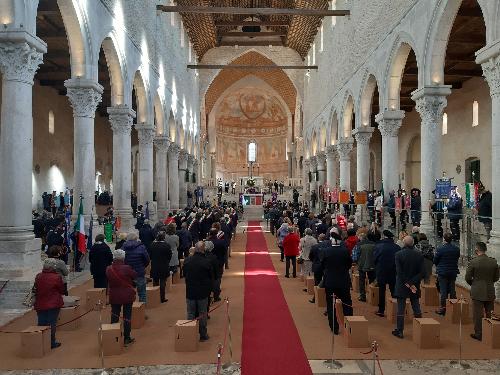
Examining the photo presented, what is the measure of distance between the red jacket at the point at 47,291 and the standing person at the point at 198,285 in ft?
6.48

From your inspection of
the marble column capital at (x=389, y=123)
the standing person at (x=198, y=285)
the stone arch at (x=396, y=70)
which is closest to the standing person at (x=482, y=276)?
the standing person at (x=198, y=285)

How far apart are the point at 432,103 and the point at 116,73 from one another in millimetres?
11747

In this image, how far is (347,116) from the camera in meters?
27.4

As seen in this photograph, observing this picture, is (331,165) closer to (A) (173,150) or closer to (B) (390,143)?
(A) (173,150)

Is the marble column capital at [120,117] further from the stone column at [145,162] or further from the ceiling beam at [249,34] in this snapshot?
the ceiling beam at [249,34]

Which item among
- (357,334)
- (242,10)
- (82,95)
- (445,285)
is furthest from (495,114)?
(242,10)

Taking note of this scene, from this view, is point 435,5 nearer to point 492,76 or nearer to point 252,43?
point 492,76

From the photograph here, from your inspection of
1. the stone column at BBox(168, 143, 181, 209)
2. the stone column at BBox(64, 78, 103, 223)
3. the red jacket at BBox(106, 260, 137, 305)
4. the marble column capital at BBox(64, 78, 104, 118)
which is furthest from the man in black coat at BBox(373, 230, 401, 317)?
the stone column at BBox(168, 143, 181, 209)

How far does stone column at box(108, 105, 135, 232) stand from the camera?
751 inches

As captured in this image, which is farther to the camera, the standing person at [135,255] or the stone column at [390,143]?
the stone column at [390,143]

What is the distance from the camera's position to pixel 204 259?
7953 mm

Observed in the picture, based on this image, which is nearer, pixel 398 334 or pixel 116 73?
pixel 398 334

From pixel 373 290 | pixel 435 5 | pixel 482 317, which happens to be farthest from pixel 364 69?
pixel 482 317

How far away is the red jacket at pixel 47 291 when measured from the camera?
7367mm
